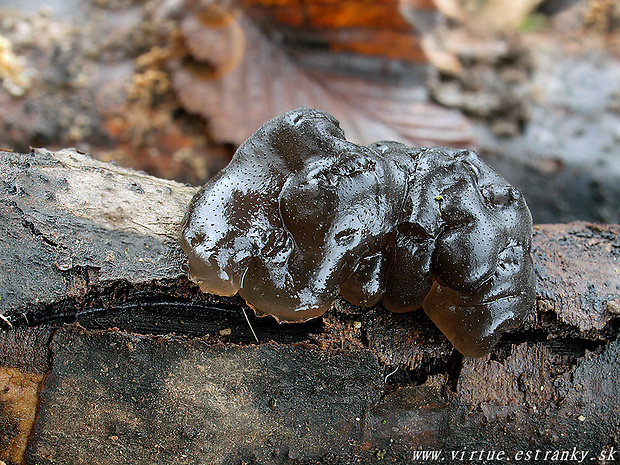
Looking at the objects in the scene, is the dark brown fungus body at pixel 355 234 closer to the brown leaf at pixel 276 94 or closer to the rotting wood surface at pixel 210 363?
the rotting wood surface at pixel 210 363

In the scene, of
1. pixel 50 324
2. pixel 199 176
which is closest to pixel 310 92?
pixel 199 176

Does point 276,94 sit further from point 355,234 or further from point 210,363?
point 210,363

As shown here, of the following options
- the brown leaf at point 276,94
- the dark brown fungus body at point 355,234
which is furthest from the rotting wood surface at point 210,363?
the brown leaf at point 276,94

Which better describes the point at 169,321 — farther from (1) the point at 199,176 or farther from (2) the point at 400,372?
(1) the point at 199,176

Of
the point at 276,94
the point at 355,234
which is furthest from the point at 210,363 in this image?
the point at 276,94

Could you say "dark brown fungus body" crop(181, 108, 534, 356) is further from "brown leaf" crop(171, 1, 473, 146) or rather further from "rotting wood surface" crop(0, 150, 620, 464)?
"brown leaf" crop(171, 1, 473, 146)

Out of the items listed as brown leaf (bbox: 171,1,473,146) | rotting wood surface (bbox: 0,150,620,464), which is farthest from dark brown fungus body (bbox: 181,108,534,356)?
brown leaf (bbox: 171,1,473,146)
